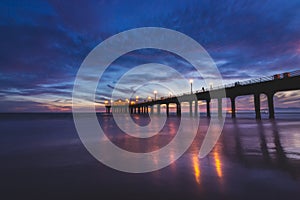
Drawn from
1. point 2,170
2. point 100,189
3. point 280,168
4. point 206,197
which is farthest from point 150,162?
point 2,170

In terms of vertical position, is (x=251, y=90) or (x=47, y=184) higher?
(x=251, y=90)

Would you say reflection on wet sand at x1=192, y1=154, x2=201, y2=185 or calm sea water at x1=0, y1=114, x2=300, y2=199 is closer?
calm sea water at x1=0, y1=114, x2=300, y2=199

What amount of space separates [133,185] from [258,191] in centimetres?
325

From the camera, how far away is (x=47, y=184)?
5.64 m

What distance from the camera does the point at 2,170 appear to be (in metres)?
7.25

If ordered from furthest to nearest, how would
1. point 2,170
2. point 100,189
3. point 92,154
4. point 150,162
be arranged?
point 92,154 → point 150,162 → point 2,170 → point 100,189

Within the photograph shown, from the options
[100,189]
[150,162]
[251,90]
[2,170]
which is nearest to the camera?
[100,189]

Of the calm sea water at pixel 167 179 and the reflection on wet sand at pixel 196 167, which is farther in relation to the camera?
the reflection on wet sand at pixel 196 167

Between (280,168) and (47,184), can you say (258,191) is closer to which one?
(280,168)

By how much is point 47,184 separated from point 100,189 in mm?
1718

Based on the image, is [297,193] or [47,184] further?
[47,184]

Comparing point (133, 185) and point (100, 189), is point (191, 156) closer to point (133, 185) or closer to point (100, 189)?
point (133, 185)

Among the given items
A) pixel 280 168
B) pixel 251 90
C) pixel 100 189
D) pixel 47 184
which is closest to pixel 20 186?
pixel 47 184

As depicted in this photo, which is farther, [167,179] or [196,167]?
[196,167]
